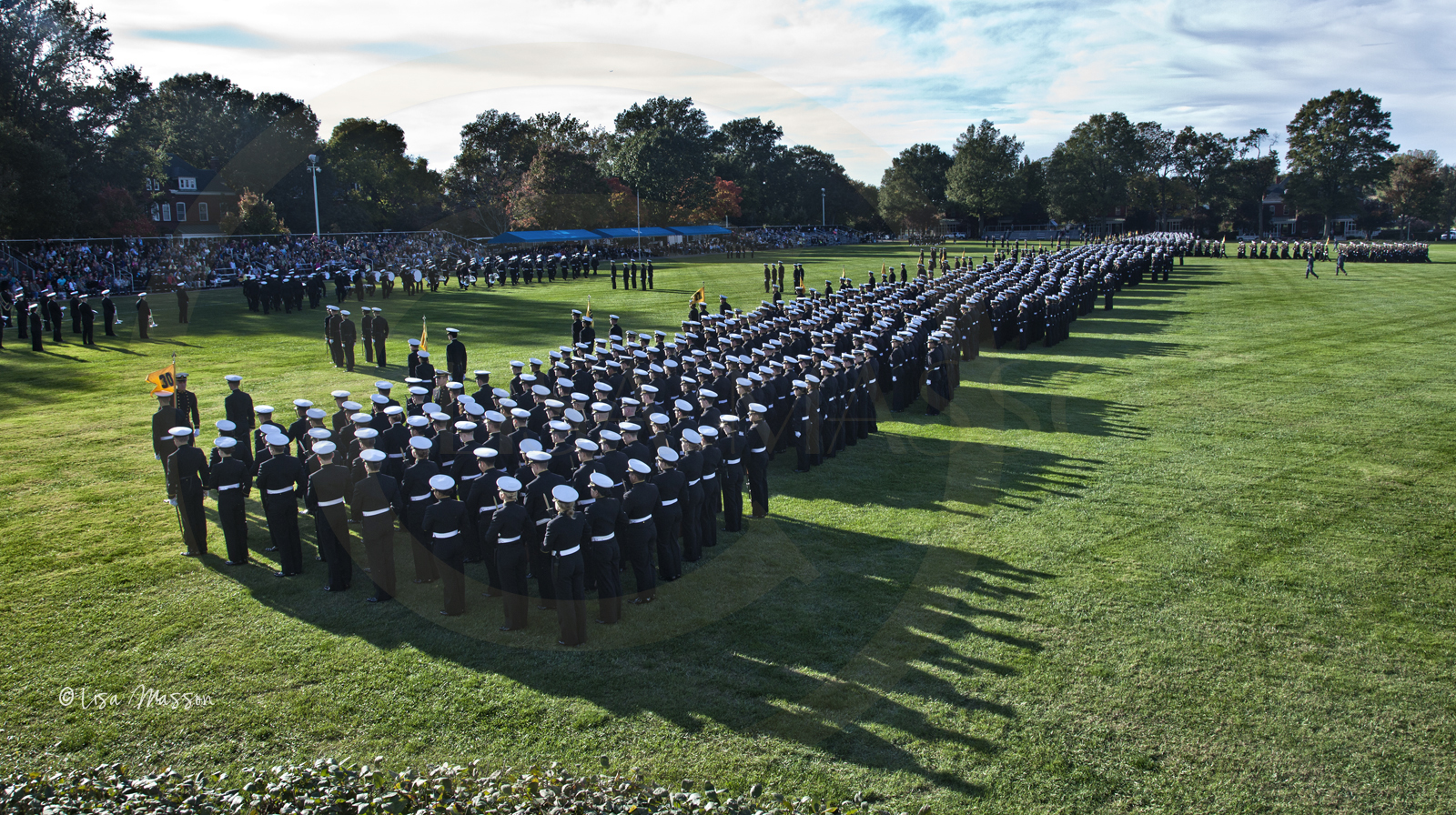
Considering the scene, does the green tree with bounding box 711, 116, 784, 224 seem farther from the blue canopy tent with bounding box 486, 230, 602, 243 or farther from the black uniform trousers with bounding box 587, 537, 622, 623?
the black uniform trousers with bounding box 587, 537, 622, 623

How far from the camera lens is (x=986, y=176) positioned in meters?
89.4

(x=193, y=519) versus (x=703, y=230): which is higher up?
(x=703, y=230)

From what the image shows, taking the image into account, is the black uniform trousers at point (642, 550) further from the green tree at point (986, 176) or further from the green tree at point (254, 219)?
the green tree at point (986, 176)

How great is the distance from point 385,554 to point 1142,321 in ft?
94.9

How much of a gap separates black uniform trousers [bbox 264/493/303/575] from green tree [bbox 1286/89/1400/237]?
97.0 metres

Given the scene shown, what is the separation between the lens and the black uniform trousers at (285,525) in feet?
30.0

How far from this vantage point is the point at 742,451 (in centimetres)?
1078

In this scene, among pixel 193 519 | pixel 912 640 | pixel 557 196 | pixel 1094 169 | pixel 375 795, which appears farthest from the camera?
pixel 1094 169

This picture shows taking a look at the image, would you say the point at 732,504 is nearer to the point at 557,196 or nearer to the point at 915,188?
the point at 557,196

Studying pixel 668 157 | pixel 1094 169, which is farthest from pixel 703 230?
pixel 1094 169

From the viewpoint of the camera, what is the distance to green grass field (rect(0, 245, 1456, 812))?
6.04m

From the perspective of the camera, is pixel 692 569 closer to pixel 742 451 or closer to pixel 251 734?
pixel 742 451

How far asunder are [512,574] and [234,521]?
4008 millimetres

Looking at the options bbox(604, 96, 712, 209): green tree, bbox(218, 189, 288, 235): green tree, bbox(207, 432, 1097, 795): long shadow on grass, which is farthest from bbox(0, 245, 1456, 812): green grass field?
bbox(604, 96, 712, 209): green tree
